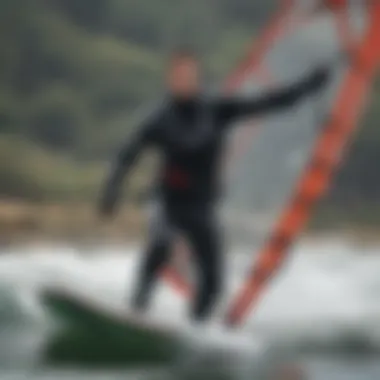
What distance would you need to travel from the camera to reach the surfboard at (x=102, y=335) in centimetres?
286

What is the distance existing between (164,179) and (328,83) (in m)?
0.27

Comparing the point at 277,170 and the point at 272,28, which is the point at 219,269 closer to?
the point at 277,170

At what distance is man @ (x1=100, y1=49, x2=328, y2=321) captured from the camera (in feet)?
9.47

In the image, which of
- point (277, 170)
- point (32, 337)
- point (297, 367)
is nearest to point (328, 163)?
point (277, 170)

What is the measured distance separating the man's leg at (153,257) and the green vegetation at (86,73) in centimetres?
11

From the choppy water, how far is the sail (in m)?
0.03

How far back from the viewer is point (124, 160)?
2908 mm

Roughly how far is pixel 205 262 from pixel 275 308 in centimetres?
12

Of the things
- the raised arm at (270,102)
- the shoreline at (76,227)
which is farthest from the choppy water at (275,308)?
the raised arm at (270,102)

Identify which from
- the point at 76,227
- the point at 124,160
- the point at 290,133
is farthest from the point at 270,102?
the point at 76,227

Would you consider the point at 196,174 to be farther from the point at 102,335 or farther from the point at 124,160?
the point at 102,335

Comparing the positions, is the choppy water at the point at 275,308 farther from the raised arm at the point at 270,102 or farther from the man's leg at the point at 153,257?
the raised arm at the point at 270,102

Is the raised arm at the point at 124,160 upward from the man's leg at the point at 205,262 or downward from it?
upward

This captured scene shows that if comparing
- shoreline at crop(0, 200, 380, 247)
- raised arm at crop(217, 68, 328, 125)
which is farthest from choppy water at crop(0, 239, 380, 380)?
raised arm at crop(217, 68, 328, 125)
